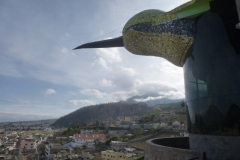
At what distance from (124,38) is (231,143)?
6.48 metres

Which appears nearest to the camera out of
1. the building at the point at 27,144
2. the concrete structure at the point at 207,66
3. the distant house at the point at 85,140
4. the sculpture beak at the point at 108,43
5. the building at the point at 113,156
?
the concrete structure at the point at 207,66

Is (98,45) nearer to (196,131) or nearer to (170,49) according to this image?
(170,49)

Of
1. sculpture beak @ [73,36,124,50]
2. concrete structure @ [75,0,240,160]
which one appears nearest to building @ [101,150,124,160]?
sculpture beak @ [73,36,124,50]

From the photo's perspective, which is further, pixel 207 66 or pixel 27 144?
pixel 27 144

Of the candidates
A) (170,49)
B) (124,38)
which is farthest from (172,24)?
(124,38)

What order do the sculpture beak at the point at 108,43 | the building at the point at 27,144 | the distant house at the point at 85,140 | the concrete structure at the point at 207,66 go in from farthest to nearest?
the building at the point at 27,144, the distant house at the point at 85,140, the sculpture beak at the point at 108,43, the concrete structure at the point at 207,66

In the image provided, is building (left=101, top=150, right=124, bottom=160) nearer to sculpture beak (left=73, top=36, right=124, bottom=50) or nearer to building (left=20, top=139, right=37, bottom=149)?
sculpture beak (left=73, top=36, right=124, bottom=50)

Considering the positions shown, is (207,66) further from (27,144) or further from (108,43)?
(27,144)

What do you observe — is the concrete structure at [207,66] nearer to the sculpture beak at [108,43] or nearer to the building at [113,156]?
the sculpture beak at [108,43]

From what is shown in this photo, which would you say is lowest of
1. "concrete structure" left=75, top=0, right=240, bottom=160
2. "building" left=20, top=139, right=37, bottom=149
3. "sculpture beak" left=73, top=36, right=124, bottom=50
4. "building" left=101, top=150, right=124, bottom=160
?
"building" left=20, top=139, right=37, bottom=149

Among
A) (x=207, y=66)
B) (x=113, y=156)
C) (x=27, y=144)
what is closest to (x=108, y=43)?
(x=207, y=66)

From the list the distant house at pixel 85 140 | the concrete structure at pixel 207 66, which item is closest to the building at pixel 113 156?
the distant house at pixel 85 140

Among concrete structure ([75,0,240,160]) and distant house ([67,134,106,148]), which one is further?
distant house ([67,134,106,148])

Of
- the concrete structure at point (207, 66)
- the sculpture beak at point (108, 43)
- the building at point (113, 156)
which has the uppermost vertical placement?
the sculpture beak at point (108, 43)
